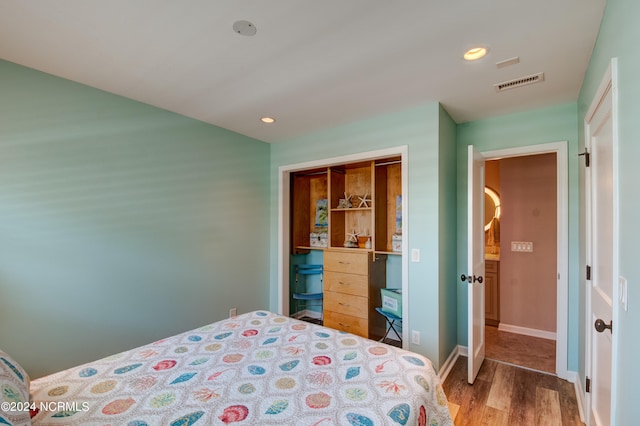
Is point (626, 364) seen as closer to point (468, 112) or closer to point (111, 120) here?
point (468, 112)

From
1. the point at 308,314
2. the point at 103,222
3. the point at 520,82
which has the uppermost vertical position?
the point at 520,82

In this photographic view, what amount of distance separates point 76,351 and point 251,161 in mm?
2408

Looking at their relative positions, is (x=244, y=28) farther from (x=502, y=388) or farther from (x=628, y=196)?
(x=502, y=388)

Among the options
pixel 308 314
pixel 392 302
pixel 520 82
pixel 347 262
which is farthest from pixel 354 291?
pixel 520 82

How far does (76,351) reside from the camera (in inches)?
84.7

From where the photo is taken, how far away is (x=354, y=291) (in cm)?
330

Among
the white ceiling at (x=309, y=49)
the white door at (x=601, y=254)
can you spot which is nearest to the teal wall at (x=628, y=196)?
the white door at (x=601, y=254)

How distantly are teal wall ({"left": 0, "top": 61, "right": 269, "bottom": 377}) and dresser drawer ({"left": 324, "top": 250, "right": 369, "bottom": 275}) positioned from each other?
110cm

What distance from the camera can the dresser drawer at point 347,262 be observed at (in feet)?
10.7

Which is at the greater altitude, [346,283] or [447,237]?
[447,237]

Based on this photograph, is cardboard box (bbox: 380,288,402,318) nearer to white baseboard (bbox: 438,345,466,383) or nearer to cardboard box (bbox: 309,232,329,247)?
white baseboard (bbox: 438,345,466,383)

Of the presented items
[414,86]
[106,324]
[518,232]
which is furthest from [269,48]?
[518,232]

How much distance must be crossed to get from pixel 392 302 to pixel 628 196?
221 cm

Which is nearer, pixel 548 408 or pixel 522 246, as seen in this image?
pixel 548 408
